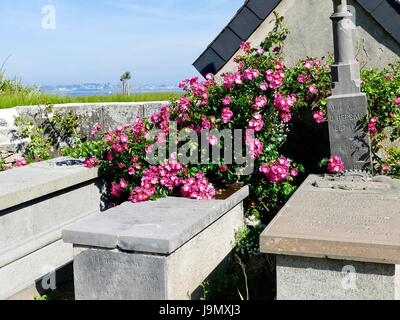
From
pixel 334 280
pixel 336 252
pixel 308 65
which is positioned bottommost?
pixel 334 280

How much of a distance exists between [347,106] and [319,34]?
144cm

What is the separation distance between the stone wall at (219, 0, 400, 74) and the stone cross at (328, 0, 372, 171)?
3.12 ft

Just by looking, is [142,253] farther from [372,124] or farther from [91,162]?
[372,124]

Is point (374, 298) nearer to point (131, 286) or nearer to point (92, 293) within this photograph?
point (131, 286)

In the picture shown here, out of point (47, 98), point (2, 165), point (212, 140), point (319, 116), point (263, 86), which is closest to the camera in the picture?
point (212, 140)

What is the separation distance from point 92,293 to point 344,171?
2.41 meters

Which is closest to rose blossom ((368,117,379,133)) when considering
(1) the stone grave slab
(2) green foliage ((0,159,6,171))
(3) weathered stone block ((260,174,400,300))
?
(3) weathered stone block ((260,174,400,300))

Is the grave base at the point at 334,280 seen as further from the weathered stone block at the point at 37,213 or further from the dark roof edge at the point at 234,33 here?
the dark roof edge at the point at 234,33

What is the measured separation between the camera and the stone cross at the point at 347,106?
425cm

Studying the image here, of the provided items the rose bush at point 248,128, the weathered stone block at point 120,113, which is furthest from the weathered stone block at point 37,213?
the weathered stone block at point 120,113

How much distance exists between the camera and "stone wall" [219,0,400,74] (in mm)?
5125

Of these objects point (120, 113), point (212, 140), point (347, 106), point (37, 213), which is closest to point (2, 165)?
point (120, 113)

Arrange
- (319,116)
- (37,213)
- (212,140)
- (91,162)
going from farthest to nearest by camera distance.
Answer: (319,116)
(91,162)
(212,140)
(37,213)

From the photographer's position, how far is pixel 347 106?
14.0 feet
